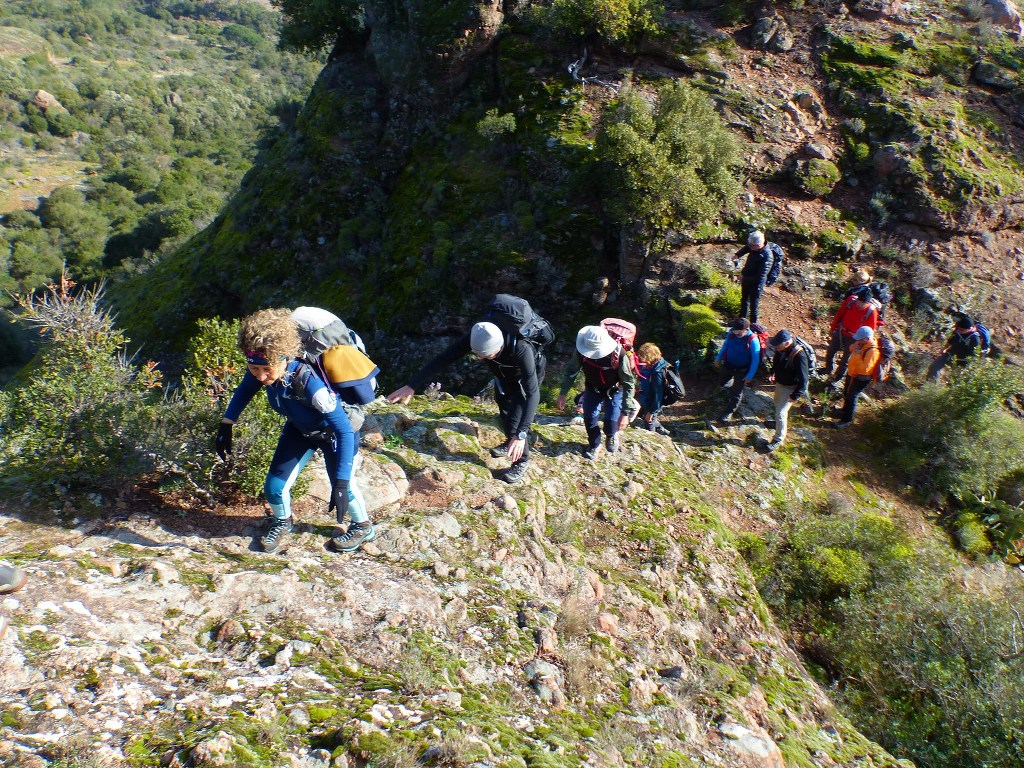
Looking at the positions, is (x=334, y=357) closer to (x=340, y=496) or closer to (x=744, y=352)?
(x=340, y=496)

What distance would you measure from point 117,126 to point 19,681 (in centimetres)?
10118

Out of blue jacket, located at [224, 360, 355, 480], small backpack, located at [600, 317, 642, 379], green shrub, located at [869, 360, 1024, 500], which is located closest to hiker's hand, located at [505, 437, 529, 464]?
small backpack, located at [600, 317, 642, 379]

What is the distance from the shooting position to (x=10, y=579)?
3.18 m

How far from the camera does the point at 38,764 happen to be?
2328 millimetres

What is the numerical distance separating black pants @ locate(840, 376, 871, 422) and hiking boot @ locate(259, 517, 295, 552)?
25.6 feet

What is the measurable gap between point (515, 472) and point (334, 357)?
8.74 ft

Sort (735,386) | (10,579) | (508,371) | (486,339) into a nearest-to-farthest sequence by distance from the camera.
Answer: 1. (10,579)
2. (486,339)
3. (508,371)
4. (735,386)

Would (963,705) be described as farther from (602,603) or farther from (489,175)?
(489,175)

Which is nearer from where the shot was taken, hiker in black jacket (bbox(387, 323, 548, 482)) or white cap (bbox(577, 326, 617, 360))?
hiker in black jacket (bbox(387, 323, 548, 482))

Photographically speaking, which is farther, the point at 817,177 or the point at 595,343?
the point at 817,177

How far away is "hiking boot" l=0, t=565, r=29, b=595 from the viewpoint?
10.3ft

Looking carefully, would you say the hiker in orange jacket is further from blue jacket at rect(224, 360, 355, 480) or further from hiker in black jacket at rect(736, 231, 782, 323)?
blue jacket at rect(224, 360, 355, 480)

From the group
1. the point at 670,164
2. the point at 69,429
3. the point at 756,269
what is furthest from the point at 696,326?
the point at 69,429

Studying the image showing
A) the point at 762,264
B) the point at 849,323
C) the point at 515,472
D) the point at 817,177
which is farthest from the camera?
the point at 817,177
